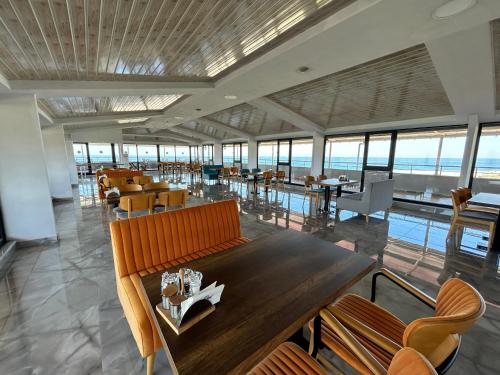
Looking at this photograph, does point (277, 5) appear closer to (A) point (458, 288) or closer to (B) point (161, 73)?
(B) point (161, 73)

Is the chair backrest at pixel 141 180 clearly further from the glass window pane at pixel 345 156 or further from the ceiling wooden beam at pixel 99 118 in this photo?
the glass window pane at pixel 345 156

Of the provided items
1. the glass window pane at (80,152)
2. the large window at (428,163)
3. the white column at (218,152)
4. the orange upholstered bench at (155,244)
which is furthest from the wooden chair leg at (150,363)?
the glass window pane at (80,152)

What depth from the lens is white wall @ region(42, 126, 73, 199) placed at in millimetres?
6199

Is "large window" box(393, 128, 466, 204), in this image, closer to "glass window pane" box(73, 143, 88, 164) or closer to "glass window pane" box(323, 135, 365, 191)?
"glass window pane" box(323, 135, 365, 191)

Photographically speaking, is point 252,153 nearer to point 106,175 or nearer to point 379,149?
point 379,149

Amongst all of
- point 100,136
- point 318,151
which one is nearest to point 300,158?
point 318,151

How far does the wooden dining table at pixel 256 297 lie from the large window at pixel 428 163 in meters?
5.97

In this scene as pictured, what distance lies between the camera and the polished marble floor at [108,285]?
1.47m

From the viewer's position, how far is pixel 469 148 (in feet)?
15.4

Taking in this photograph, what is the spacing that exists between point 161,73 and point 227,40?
1448 mm

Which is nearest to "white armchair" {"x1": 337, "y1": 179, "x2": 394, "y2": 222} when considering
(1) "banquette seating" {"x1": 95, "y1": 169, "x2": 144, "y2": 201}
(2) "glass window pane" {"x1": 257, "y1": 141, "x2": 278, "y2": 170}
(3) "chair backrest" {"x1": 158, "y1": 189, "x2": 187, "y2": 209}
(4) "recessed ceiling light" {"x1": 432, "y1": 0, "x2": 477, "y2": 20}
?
(4) "recessed ceiling light" {"x1": 432, "y1": 0, "x2": 477, "y2": 20}

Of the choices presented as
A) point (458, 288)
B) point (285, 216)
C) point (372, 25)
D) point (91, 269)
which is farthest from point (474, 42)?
point (91, 269)

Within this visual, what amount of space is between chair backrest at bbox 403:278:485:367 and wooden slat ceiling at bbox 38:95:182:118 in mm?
5651

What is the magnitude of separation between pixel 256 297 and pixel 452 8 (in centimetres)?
287
